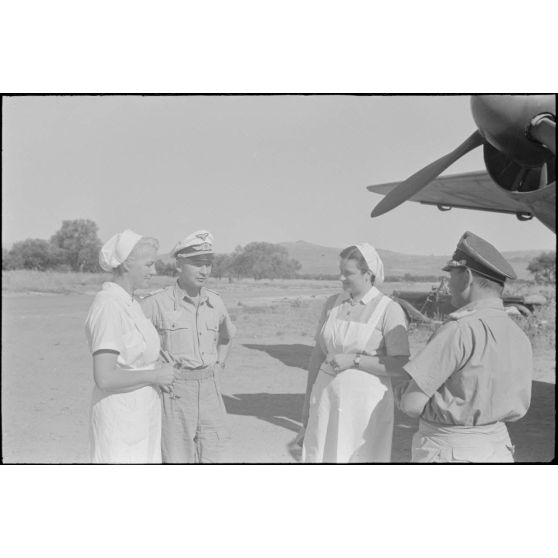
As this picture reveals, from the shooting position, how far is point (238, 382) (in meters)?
6.98

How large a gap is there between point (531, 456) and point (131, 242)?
3.55 metres

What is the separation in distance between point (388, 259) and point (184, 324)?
3064 millimetres

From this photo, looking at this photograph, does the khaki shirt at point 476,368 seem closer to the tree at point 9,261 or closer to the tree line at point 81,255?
the tree line at point 81,255

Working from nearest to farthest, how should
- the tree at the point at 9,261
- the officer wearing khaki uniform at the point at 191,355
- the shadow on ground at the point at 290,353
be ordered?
the officer wearing khaki uniform at the point at 191,355, the tree at the point at 9,261, the shadow on ground at the point at 290,353

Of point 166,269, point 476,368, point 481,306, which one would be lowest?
point 476,368

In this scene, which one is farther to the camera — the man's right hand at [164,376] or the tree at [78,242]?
the tree at [78,242]

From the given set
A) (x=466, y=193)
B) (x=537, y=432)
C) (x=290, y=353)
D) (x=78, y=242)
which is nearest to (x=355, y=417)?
(x=78, y=242)

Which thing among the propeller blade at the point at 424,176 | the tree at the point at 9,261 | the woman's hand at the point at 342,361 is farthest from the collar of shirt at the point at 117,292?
the tree at the point at 9,261

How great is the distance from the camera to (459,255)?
→ 8.11 feet

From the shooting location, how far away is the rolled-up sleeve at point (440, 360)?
7.50 ft

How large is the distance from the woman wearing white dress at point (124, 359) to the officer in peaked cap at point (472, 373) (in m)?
1.22

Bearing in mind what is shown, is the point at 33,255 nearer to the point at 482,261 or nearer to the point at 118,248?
the point at 118,248

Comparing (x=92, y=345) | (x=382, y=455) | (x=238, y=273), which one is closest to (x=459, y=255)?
(x=382, y=455)

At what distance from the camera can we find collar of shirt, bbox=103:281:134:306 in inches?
99.9
